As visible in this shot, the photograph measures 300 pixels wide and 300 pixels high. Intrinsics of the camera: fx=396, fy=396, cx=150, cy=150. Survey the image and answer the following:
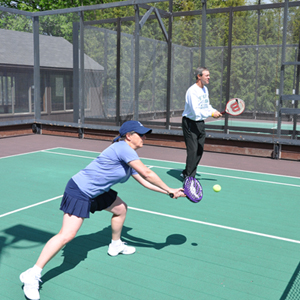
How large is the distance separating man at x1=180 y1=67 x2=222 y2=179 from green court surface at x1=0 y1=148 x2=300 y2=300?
0.70 m

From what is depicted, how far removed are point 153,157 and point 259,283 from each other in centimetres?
723

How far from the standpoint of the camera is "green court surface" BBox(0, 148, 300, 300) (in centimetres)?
383

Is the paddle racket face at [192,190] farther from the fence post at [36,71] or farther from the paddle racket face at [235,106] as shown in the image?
the fence post at [36,71]

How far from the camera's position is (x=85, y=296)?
3.67 meters

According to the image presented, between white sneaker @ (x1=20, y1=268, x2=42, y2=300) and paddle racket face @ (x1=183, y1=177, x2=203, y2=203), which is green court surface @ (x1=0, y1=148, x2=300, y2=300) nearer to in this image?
white sneaker @ (x1=20, y1=268, x2=42, y2=300)

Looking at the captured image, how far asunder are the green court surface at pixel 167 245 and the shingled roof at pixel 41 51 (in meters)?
7.27

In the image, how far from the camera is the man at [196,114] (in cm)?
758

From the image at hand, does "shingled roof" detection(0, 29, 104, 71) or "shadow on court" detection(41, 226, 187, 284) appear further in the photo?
"shingled roof" detection(0, 29, 104, 71)

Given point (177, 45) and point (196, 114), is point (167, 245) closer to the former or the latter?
point (196, 114)

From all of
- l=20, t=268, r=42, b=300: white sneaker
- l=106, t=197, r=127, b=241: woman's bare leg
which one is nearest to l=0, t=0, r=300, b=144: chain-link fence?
l=106, t=197, r=127, b=241: woman's bare leg

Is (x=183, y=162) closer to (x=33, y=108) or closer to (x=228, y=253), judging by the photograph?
(x=228, y=253)

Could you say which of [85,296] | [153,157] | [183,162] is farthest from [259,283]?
[153,157]

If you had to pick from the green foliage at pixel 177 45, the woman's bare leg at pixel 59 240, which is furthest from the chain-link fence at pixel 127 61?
the woman's bare leg at pixel 59 240

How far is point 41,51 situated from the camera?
1502cm
